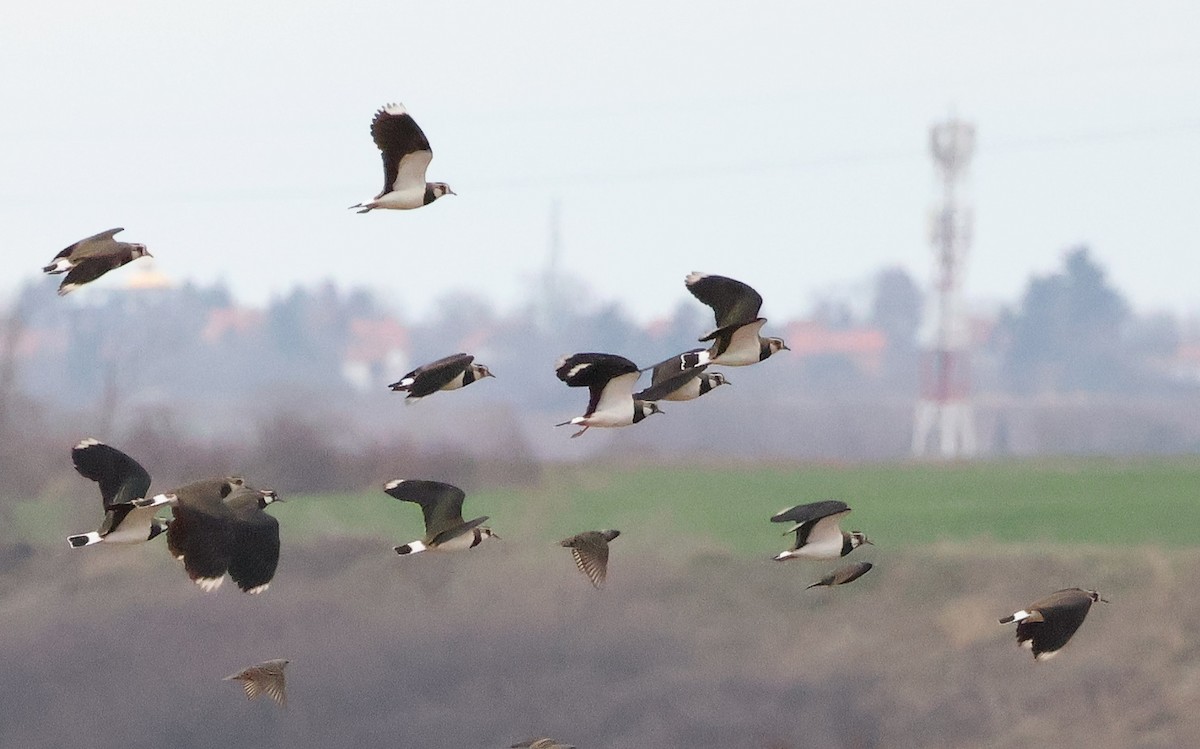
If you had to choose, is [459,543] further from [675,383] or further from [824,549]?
[824,549]

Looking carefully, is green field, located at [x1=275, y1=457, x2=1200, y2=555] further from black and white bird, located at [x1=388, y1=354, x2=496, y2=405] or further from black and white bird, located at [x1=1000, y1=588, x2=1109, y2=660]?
black and white bird, located at [x1=388, y1=354, x2=496, y2=405]

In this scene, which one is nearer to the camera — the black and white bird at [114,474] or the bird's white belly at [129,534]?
the bird's white belly at [129,534]

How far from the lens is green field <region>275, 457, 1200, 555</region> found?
119ft

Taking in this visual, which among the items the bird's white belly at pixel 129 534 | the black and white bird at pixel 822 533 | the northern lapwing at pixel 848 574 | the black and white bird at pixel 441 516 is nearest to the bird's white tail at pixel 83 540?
the bird's white belly at pixel 129 534

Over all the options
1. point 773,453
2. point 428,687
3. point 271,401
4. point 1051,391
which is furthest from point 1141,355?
point 271,401

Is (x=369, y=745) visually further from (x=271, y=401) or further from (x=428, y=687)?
(x=271, y=401)

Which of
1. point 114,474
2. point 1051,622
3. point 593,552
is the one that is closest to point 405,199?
point 114,474

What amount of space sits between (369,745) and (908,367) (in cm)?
1675

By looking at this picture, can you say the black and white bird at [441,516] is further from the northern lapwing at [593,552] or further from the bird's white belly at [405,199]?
the bird's white belly at [405,199]

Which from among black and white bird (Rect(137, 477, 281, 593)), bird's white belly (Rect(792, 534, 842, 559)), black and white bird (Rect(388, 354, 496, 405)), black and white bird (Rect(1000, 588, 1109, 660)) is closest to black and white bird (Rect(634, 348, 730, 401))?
black and white bird (Rect(388, 354, 496, 405))

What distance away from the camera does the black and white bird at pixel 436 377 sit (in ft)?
28.7

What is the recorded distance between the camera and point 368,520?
36000 mm

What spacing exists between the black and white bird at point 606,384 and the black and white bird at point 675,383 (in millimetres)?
68

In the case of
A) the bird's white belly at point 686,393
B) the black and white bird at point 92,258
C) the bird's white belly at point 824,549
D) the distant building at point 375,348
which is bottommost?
the distant building at point 375,348
